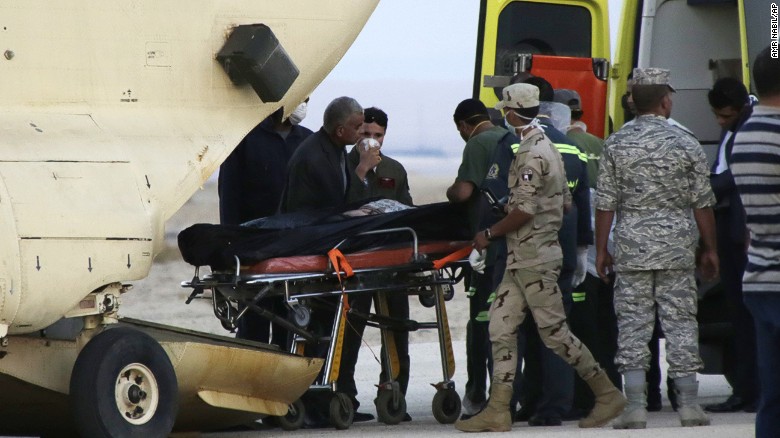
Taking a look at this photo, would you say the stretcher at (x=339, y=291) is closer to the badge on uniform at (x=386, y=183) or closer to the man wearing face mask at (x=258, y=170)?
the badge on uniform at (x=386, y=183)

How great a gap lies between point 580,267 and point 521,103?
1.03 meters

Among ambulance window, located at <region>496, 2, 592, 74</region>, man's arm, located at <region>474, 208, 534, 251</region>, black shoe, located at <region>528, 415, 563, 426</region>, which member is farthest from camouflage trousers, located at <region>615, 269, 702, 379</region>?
ambulance window, located at <region>496, 2, 592, 74</region>

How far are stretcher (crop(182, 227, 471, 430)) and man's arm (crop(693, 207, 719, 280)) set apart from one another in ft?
4.14

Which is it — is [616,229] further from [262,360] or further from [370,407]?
[370,407]

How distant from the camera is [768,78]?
531 centimetres

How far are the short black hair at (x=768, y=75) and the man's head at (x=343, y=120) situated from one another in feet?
11.1

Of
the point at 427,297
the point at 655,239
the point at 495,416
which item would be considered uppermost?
the point at 655,239

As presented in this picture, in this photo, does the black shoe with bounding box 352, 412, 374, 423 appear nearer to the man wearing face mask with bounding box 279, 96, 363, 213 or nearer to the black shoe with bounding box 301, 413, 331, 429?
the black shoe with bounding box 301, 413, 331, 429

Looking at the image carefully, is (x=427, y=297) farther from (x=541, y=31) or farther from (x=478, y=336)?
(x=541, y=31)

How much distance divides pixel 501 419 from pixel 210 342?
4.93 feet

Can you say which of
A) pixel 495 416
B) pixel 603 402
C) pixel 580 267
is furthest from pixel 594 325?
pixel 495 416

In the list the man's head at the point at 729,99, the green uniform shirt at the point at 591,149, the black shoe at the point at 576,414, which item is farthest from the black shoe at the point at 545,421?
the man's head at the point at 729,99

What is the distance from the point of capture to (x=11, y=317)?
243 inches

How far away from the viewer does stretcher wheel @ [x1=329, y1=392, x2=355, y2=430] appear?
7.87 metres
